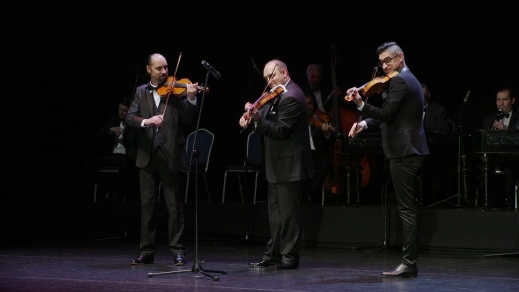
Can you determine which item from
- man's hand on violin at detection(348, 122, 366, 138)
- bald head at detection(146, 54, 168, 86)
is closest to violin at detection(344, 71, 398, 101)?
man's hand on violin at detection(348, 122, 366, 138)

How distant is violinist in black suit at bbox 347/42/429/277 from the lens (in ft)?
17.4

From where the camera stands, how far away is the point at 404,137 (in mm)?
5340

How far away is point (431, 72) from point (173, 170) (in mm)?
4374

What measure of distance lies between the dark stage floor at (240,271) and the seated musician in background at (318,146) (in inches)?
30.7

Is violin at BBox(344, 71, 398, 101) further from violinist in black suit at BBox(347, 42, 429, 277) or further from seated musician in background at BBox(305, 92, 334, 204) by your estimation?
seated musician in background at BBox(305, 92, 334, 204)

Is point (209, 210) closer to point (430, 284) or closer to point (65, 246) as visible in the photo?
point (65, 246)

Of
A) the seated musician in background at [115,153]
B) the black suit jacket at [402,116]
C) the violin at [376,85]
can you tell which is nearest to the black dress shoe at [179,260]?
the black suit jacket at [402,116]

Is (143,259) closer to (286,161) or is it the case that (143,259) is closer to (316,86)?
(286,161)

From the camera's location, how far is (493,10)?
27.2ft

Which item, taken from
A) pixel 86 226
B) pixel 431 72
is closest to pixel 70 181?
pixel 86 226

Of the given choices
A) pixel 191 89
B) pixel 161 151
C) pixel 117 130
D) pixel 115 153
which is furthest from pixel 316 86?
pixel 191 89

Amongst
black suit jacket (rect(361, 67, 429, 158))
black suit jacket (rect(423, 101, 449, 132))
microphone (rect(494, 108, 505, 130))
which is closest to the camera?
black suit jacket (rect(361, 67, 429, 158))

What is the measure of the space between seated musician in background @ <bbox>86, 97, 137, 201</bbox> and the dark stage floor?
4.26ft

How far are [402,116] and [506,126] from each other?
2997mm
